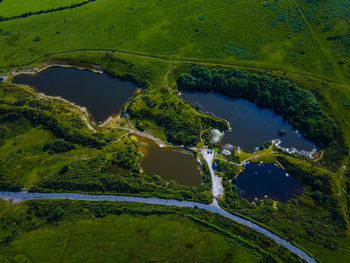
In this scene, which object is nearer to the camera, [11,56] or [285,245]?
[285,245]

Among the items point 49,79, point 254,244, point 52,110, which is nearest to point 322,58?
point 254,244

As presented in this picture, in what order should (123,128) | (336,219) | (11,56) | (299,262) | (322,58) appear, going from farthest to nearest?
(11,56), (322,58), (123,128), (336,219), (299,262)

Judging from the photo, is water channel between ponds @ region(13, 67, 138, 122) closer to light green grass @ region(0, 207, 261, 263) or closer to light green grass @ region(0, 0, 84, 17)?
light green grass @ region(0, 207, 261, 263)

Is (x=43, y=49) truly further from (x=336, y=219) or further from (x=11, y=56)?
(x=336, y=219)

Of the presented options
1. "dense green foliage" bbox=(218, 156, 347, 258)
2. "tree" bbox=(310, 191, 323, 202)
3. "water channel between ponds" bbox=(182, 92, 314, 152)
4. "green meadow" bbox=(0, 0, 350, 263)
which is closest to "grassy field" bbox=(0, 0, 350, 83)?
"green meadow" bbox=(0, 0, 350, 263)

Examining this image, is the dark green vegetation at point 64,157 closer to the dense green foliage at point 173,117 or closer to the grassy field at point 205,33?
the dense green foliage at point 173,117

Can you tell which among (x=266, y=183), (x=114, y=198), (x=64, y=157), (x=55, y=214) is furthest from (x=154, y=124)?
(x=266, y=183)
